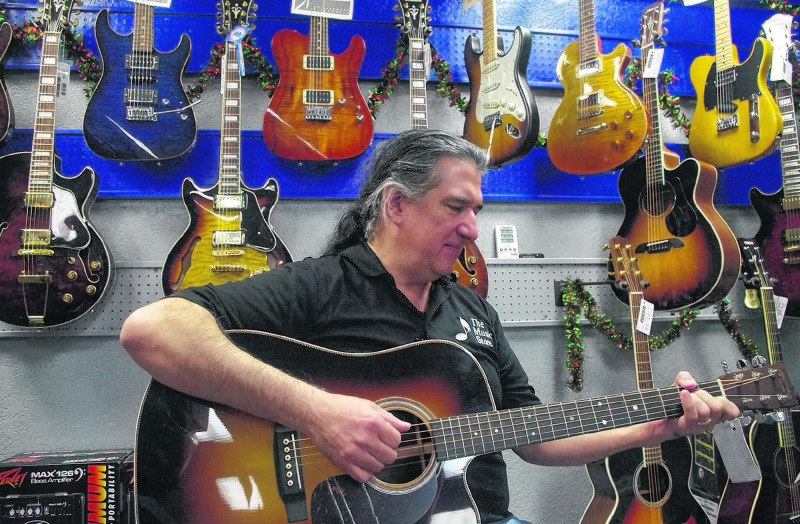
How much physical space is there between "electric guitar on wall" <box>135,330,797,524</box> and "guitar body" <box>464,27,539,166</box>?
1.39 m

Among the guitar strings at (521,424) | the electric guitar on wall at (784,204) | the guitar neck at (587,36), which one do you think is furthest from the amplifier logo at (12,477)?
the electric guitar on wall at (784,204)

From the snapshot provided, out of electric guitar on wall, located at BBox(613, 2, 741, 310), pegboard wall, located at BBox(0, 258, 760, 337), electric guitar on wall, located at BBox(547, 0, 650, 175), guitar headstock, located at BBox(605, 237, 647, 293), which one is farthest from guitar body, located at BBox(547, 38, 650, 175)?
pegboard wall, located at BBox(0, 258, 760, 337)

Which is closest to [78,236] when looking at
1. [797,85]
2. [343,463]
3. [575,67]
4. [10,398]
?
[10,398]

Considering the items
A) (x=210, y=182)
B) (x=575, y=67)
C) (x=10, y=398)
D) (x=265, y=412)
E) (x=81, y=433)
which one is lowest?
(x=81, y=433)

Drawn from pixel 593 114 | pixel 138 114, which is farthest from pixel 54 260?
pixel 593 114

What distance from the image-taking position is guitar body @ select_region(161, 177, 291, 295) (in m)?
2.29

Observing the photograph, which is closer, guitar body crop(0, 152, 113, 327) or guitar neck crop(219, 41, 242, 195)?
guitar body crop(0, 152, 113, 327)

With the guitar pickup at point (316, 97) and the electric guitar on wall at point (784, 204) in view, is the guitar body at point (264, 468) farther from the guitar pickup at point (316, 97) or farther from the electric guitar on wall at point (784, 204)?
the electric guitar on wall at point (784, 204)

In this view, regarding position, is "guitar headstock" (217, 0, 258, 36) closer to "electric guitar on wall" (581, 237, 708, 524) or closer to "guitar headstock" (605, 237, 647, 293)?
"guitar headstock" (605, 237, 647, 293)

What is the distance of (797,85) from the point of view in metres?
3.05

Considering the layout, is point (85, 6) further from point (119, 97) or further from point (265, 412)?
point (265, 412)

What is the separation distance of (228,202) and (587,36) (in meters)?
1.96

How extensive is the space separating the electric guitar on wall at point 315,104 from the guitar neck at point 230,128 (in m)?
0.15

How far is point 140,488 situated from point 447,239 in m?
1.04
